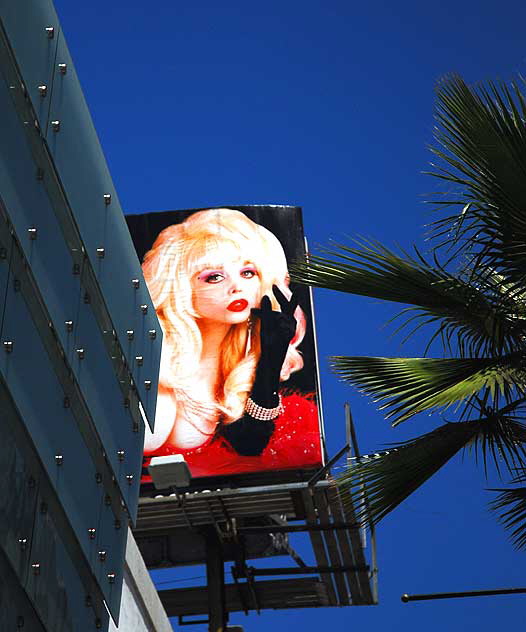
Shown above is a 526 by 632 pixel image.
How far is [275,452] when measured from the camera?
2308 cm

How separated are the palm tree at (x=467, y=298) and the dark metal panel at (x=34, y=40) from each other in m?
2.29

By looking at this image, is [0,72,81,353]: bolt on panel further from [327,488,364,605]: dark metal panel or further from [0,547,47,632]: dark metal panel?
[327,488,364,605]: dark metal panel

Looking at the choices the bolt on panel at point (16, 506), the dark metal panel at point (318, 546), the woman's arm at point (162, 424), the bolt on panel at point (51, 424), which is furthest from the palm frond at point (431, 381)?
the woman's arm at point (162, 424)

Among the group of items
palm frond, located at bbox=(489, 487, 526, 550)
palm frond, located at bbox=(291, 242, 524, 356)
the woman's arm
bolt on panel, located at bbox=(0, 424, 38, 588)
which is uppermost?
the woman's arm

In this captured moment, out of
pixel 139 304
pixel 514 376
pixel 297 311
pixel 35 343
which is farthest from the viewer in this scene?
pixel 297 311

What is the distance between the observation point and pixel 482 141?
357 inches

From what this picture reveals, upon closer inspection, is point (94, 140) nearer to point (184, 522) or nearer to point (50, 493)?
point (50, 493)

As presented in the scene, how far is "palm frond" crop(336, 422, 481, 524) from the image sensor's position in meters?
8.65

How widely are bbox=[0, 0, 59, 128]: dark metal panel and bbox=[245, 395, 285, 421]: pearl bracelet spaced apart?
46.3 feet

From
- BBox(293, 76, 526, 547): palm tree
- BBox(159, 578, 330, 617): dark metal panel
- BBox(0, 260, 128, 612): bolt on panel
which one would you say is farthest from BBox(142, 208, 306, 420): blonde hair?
BBox(293, 76, 526, 547): palm tree

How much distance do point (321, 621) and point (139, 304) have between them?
9347 cm

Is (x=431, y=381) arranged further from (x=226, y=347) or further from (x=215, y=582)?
(x=226, y=347)

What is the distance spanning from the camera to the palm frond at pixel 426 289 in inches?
362

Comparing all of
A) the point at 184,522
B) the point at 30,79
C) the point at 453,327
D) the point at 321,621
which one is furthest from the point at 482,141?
the point at 321,621
